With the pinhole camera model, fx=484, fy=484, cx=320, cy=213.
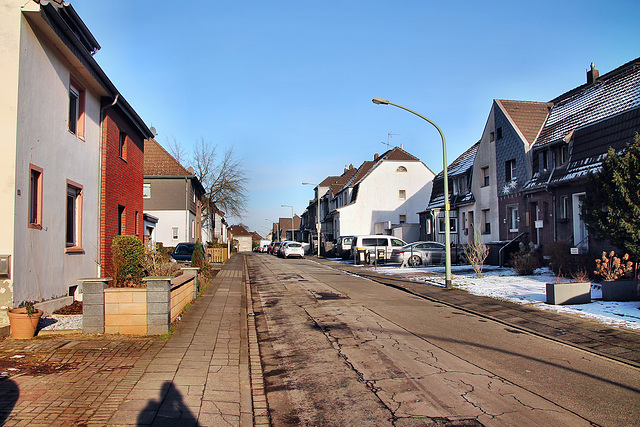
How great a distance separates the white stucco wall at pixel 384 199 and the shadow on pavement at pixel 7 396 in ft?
148

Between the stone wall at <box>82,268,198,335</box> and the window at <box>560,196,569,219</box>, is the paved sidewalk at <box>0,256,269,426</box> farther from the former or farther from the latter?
the window at <box>560,196,569,219</box>

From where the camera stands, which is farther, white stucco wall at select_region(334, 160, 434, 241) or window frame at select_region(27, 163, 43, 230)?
white stucco wall at select_region(334, 160, 434, 241)

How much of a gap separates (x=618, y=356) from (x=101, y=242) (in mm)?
12072

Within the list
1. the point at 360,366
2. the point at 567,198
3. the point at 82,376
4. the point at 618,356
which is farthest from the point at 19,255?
the point at 567,198

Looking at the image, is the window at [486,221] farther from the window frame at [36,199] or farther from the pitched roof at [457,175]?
the window frame at [36,199]

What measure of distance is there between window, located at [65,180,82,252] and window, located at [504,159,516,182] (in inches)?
814

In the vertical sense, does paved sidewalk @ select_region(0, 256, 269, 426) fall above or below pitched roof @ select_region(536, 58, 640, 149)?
below

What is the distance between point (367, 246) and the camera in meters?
31.4

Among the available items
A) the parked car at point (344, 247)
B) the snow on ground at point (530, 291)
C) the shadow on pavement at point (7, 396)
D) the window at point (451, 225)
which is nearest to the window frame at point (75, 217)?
the shadow on pavement at point (7, 396)

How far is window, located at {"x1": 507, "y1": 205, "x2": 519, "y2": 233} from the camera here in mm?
24578

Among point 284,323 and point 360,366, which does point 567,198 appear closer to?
point 284,323

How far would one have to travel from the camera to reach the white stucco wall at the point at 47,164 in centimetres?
832

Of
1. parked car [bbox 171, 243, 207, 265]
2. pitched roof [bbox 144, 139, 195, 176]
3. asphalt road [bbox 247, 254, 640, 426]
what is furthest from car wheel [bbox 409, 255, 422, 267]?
→ pitched roof [bbox 144, 139, 195, 176]

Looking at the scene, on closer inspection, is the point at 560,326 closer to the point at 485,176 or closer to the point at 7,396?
the point at 7,396
